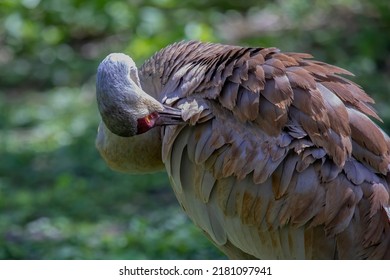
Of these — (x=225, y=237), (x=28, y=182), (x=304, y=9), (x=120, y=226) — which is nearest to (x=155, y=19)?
(x=304, y=9)

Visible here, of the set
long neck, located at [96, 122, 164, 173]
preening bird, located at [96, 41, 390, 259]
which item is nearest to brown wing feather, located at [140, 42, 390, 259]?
preening bird, located at [96, 41, 390, 259]

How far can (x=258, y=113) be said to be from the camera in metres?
5.77

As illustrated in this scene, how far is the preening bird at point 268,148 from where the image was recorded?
5.62 meters

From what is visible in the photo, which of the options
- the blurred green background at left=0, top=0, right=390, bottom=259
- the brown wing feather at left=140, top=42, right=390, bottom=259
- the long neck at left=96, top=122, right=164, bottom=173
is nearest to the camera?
the brown wing feather at left=140, top=42, right=390, bottom=259

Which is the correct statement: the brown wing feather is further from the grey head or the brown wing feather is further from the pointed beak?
the grey head

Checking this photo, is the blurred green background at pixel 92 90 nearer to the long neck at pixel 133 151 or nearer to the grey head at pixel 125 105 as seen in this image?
the long neck at pixel 133 151

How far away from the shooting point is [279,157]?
570 centimetres

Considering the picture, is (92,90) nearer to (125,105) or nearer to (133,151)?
(133,151)

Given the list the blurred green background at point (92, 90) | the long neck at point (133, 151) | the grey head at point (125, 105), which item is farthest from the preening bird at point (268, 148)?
the blurred green background at point (92, 90)

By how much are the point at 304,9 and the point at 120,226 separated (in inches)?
189

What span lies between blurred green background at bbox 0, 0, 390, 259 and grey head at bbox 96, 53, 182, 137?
183 cm

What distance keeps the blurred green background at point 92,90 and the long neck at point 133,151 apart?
1.03 m

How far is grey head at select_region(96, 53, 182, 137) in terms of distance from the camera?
587cm
